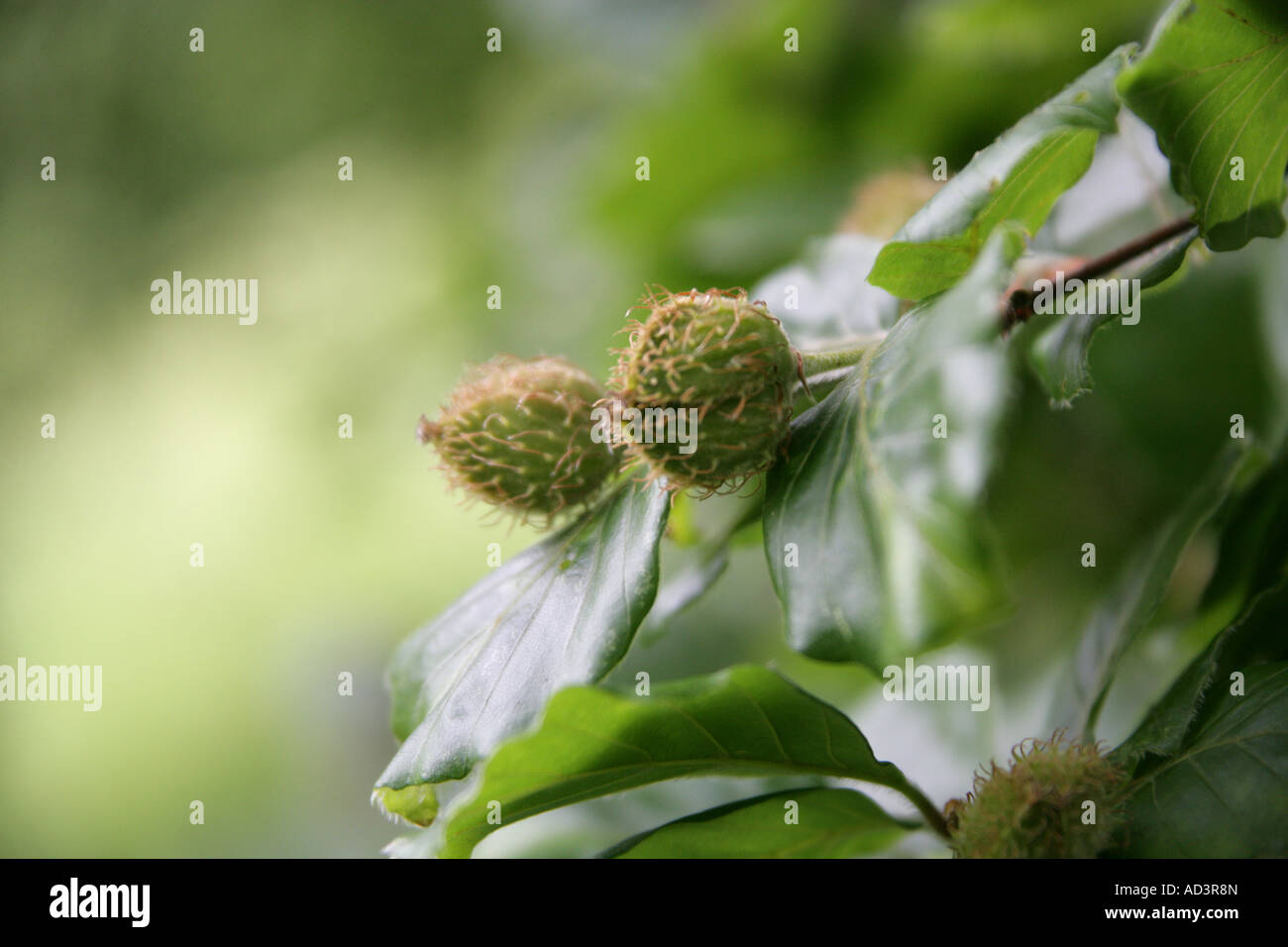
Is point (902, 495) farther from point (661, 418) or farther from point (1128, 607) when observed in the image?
point (1128, 607)

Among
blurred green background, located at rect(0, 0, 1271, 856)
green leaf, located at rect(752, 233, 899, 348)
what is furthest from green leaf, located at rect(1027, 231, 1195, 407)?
blurred green background, located at rect(0, 0, 1271, 856)

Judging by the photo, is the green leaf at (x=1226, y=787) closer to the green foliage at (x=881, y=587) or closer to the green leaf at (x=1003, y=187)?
the green foliage at (x=881, y=587)

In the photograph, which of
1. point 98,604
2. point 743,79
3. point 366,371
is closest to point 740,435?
point 743,79

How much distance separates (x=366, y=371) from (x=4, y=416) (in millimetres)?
1378

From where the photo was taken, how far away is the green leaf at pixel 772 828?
80cm

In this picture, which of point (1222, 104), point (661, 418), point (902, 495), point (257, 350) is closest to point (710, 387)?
point (661, 418)

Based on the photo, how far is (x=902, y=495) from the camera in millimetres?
586

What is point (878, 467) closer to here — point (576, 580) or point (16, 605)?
point (576, 580)

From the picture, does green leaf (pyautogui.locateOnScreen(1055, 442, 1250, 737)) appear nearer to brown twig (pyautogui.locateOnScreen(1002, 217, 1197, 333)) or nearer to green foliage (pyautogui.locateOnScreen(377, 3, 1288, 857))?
green foliage (pyautogui.locateOnScreen(377, 3, 1288, 857))

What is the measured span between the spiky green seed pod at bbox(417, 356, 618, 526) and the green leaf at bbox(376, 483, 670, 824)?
0.10 feet

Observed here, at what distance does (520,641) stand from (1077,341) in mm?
467

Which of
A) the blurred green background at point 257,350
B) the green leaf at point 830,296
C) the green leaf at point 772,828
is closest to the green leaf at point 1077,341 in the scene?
the green leaf at point 830,296

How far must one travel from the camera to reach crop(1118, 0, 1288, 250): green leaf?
2.28 ft

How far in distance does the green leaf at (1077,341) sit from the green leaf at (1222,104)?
0.03m
